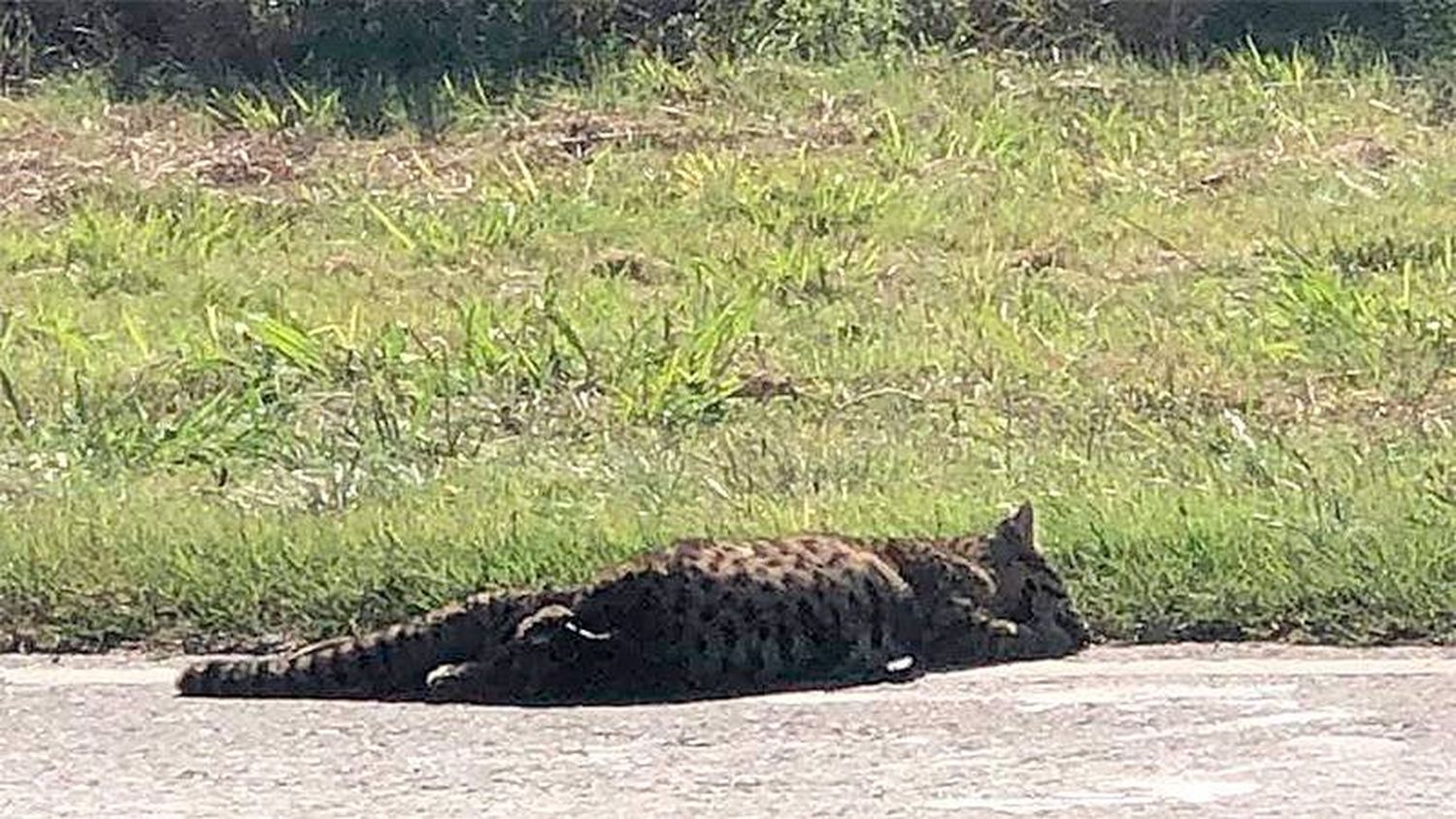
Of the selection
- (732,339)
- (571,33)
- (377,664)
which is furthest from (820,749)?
(571,33)

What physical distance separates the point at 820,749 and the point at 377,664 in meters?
0.89

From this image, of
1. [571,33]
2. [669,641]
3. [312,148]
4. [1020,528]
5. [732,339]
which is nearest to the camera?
[669,641]

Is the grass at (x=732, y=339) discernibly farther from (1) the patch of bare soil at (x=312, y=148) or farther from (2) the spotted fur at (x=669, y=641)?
(2) the spotted fur at (x=669, y=641)

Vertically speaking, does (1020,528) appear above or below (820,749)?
above

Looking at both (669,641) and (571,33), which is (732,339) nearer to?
(669,641)

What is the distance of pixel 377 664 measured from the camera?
4.72 m

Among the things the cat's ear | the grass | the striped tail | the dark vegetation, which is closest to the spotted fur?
the striped tail

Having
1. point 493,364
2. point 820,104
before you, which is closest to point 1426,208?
point 820,104

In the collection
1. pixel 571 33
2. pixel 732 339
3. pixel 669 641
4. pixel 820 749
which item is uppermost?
pixel 571 33

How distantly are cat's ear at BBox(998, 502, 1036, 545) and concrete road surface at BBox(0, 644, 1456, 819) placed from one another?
1.14ft

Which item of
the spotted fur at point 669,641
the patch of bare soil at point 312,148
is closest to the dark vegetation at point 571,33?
the patch of bare soil at point 312,148

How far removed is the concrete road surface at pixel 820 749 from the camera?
3992mm

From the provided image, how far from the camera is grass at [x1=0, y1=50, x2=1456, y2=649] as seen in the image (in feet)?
17.4

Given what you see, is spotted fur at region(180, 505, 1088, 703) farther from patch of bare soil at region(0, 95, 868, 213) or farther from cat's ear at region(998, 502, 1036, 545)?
patch of bare soil at region(0, 95, 868, 213)
